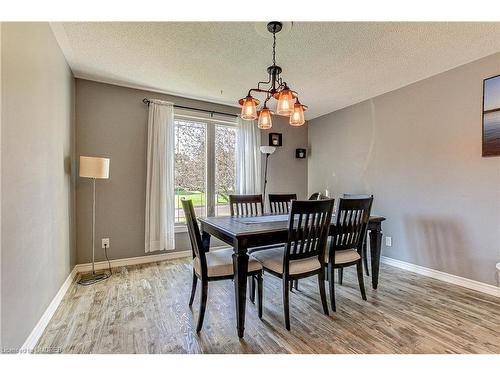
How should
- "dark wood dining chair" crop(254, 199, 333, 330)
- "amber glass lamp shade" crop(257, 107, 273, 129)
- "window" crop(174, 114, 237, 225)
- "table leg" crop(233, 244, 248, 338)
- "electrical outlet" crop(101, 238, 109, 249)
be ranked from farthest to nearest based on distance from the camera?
"window" crop(174, 114, 237, 225), "electrical outlet" crop(101, 238, 109, 249), "amber glass lamp shade" crop(257, 107, 273, 129), "dark wood dining chair" crop(254, 199, 333, 330), "table leg" crop(233, 244, 248, 338)

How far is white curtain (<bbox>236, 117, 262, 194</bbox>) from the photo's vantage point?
404cm

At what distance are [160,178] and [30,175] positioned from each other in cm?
175

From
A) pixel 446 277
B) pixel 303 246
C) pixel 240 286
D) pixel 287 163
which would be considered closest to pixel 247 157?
pixel 287 163

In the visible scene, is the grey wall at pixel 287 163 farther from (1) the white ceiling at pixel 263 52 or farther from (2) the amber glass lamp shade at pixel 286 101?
(2) the amber glass lamp shade at pixel 286 101

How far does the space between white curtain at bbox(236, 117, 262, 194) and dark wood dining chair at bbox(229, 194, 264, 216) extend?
1033 millimetres

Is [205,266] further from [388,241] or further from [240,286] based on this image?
[388,241]

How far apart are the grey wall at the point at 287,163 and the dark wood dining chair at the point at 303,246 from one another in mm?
2447

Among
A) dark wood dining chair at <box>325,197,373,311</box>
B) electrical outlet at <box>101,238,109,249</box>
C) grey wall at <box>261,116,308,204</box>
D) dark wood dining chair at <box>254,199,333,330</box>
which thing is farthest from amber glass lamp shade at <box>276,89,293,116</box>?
electrical outlet at <box>101,238,109,249</box>

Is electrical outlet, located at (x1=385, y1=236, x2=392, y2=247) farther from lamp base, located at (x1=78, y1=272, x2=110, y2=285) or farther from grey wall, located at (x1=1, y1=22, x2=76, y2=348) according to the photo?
grey wall, located at (x1=1, y1=22, x2=76, y2=348)

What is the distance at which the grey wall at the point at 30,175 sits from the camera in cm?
136

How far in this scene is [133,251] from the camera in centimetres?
333
